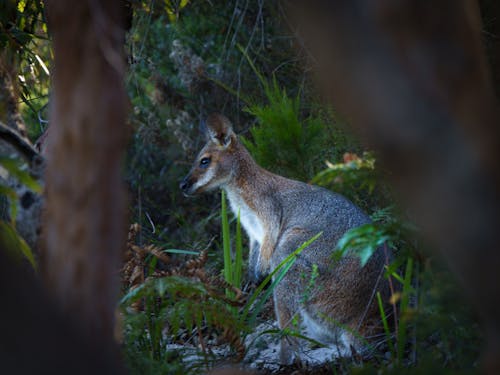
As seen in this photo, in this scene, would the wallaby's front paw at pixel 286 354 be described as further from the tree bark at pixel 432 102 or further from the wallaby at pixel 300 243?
the tree bark at pixel 432 102

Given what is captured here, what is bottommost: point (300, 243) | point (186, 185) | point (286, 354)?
point (286, 354)

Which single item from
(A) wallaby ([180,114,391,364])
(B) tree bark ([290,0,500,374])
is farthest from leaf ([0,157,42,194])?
(A) wallaby ([180,114,391,364])

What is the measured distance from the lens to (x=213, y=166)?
239 inches

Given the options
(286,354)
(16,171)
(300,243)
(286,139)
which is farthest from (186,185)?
(16,171)

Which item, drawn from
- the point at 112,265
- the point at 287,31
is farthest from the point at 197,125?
the point at 112,265

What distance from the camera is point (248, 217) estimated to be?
232 inches

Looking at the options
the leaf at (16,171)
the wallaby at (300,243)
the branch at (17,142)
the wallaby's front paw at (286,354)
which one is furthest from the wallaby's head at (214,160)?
the leaf at (16,171)

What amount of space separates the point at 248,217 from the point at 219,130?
2.69ft

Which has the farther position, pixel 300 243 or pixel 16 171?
pixel 300 243

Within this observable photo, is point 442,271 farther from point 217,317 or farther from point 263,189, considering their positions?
point 263,189

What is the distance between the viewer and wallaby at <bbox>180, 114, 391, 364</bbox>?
4539 millimetres

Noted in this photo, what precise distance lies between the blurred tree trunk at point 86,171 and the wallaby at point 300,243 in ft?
6.95

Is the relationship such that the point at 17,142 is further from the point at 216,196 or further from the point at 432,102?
the point at 216,196

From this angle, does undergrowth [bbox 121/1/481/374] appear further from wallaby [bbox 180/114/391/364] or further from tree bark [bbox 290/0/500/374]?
tree bark [bbox 290/0/500/374]
